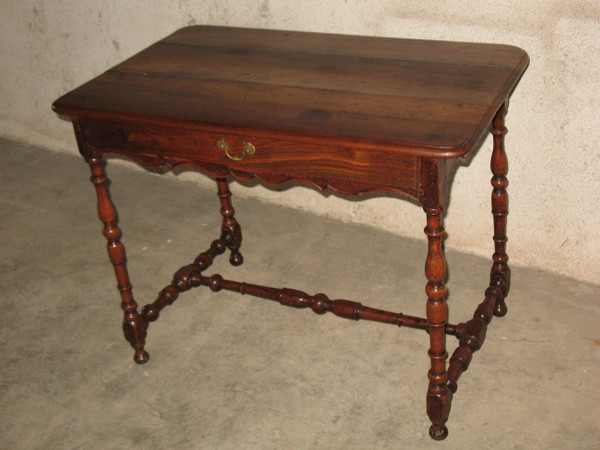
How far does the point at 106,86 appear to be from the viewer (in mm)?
2502

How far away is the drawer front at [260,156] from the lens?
2.06 m

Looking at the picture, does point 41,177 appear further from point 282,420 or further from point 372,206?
point 282,420

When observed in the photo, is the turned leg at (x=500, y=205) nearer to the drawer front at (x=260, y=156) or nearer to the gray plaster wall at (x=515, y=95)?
the gray plaster wall at (x=515, y=95)

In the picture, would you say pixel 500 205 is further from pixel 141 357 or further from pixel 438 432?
pixel 141 357

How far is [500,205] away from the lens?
274 centimetres

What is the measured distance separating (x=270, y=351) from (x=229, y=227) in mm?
655

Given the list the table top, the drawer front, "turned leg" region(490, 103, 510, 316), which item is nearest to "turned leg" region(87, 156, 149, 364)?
the drawer front

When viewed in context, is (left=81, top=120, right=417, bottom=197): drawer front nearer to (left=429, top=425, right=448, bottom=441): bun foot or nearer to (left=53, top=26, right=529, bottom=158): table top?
(left=53, top=26, right=529, bottom=158): table top

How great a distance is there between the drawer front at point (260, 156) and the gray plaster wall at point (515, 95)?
1.06m

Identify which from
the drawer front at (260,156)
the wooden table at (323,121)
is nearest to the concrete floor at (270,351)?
the wooden table at (323,121)

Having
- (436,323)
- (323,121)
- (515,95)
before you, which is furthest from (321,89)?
(515,95)

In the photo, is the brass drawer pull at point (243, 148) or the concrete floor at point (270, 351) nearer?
the brass drawer pull at point (243, 148)

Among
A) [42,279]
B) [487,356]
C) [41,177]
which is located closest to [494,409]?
[487,356]

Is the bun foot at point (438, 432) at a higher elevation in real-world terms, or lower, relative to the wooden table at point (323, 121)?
lower
